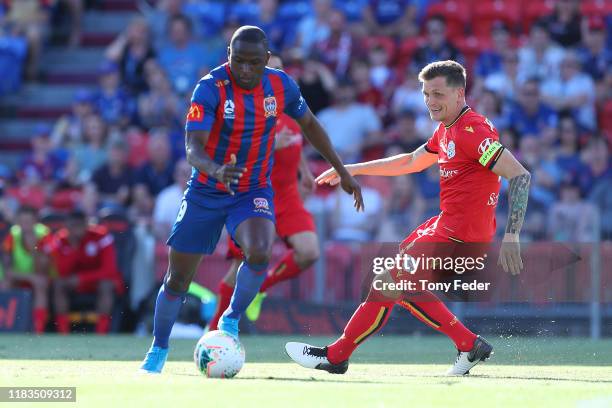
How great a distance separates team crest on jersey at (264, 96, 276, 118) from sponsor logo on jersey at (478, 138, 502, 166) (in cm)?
147

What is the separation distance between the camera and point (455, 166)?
8820 mm

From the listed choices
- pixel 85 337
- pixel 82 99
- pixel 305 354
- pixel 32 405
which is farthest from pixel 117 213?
pixel 32 405

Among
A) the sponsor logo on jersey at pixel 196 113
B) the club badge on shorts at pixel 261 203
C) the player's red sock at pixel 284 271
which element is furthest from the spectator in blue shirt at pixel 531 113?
the sponsor logo on jersey at pixel 196 113

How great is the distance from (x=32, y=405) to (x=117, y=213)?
9076 millimetres

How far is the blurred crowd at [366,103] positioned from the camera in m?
15.1

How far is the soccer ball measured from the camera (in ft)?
26.7

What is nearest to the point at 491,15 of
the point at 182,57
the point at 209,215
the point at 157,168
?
the point at 182,57

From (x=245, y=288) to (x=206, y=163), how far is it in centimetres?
110

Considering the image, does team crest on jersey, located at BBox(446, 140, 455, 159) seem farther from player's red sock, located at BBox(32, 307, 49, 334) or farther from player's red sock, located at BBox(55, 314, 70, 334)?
player's red sock, located at BBox(32, 307, 49, 334)

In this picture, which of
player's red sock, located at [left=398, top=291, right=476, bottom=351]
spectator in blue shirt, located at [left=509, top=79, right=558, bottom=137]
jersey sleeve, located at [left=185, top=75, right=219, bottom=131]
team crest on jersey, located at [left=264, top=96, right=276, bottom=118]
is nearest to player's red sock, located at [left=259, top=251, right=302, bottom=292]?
player's red sock, located at [left=398, top=291, right=476, bottom=351]

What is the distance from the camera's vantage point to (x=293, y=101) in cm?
902

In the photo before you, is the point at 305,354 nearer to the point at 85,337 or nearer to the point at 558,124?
the point at 85,337

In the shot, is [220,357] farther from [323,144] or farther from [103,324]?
[103,324]

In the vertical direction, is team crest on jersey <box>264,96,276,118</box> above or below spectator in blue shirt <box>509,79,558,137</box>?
above
